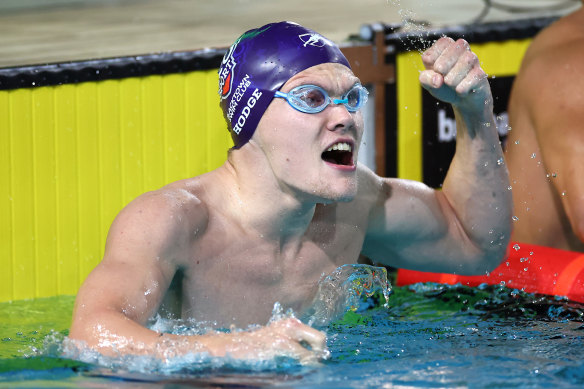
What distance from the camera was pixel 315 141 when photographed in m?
2.35

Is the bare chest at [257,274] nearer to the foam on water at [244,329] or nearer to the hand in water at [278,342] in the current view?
the foam on water at [244,329]

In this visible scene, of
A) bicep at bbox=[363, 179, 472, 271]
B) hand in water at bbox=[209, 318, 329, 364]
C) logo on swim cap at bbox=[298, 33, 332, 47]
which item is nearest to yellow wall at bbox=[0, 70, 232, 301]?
bicep at bbox=[363, 179, 472, 271]

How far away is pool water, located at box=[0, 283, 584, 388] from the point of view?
197cm

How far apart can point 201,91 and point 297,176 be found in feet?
4.44

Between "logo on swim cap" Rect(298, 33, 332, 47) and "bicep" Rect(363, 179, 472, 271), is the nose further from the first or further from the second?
"bicep" Rect(363, 179, 472, 271)

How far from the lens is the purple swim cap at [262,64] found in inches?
95.3

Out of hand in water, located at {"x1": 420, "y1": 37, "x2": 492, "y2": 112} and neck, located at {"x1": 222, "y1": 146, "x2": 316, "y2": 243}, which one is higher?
hand in water, located at {"x1": 420, "y1": 37, "x2": 492, "y2": 112}

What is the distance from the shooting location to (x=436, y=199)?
2.88 meters

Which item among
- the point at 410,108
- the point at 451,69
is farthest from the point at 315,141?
the point at 410,108

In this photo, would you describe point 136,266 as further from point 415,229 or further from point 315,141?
point 415,229

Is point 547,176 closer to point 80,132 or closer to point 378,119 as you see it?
point 378,119

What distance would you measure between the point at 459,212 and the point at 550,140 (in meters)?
0.66

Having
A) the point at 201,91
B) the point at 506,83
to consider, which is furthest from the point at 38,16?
the point at 506,83

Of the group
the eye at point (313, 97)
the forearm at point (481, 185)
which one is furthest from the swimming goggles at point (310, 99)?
the forearm at point (481, 185)
